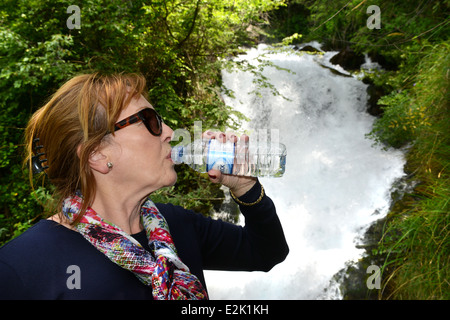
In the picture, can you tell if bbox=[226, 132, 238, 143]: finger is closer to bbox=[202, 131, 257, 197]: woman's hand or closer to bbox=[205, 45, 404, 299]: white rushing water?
bbox=[202, 131, 257, 197]: woman's hand

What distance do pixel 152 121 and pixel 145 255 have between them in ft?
1.84

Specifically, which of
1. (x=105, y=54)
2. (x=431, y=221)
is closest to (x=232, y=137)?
(x=431, y=221)

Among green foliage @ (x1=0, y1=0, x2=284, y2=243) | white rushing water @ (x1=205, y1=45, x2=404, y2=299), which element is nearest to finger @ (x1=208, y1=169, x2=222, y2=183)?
green foliage @ (x1=0, y1=0, x2=284, y2=243)

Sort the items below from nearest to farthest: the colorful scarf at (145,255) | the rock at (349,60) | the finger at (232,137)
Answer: the colorful scarf at (145,255), the finger at (232,137), the rock at (349,60)

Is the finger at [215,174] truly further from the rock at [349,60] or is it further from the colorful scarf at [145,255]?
the rock at [349,60]

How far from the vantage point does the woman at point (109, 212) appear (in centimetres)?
112

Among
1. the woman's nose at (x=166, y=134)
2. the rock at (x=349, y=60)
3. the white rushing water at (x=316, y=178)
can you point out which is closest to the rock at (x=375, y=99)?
the white rushing water at (x=316, y=178)

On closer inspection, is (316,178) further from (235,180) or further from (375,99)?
(235,180)

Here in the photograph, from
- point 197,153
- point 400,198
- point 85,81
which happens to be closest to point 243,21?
point 400,198

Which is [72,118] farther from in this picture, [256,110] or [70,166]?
[256,110]

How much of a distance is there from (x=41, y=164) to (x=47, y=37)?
4.34m

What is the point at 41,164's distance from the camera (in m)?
1.38

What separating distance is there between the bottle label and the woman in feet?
0.16

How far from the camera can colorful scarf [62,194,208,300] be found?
3.98ft
